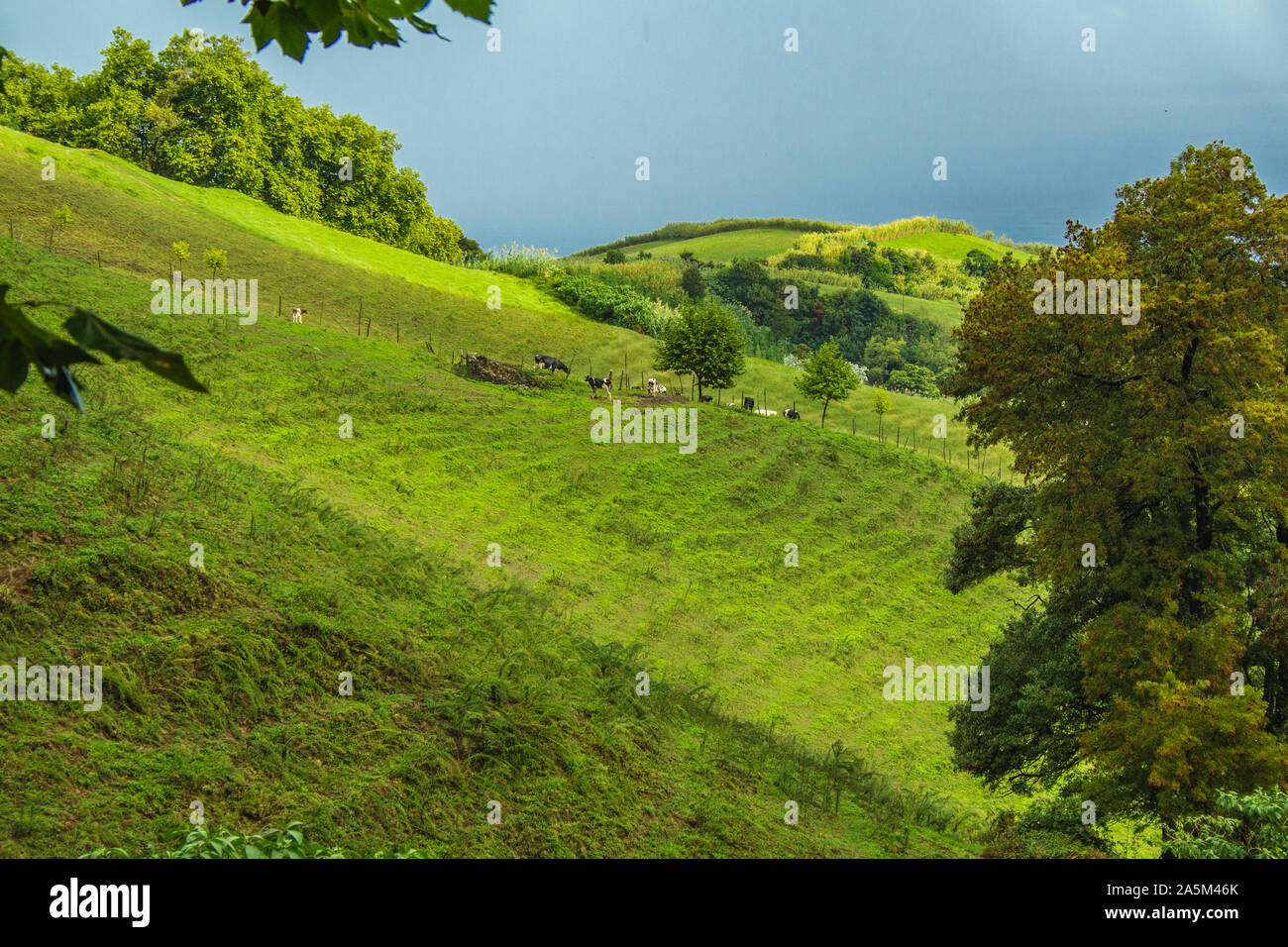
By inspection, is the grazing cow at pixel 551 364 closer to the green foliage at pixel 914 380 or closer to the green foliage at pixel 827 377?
the green foliage at pixel 827 377

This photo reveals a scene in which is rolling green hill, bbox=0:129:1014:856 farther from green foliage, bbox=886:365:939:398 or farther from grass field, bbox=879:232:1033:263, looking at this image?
grass field, bbox=879:232:1033:263

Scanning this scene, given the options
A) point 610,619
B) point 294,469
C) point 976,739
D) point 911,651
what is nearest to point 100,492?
point 294,469

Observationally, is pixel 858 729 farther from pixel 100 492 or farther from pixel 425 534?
pixel 100 492

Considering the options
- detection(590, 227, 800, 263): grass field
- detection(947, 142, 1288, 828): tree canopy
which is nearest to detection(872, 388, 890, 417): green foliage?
detection(947, 142, 1288, 828): tree canopy

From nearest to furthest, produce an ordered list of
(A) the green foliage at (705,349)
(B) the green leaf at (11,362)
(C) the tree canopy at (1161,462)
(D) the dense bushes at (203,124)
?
1. (B) the green leaf at (11,362)
2. (C) the tree canopy at (1161,462)
3. (A) the green foliage at (705,349)
4. (D) the dense bushes at (203,124)

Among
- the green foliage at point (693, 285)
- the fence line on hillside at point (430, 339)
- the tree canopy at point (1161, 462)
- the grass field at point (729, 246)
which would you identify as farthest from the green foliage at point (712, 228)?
the tree canopy at point (1161, 462)

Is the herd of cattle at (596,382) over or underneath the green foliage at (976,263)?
underneath

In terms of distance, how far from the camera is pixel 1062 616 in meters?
13.8

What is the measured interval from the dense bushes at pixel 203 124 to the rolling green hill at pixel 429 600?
1339 cm

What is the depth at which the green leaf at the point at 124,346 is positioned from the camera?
1678mm

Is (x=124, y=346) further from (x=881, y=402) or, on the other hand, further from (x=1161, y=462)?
(x=881, y=402)

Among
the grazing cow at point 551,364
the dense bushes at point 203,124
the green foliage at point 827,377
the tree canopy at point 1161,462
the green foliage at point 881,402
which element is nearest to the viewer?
the tree canopy at point 1161,462

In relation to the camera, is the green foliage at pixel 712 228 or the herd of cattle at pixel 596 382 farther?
the green foliage at pixel 712 228

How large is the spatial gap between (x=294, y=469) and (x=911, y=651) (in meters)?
13.2
